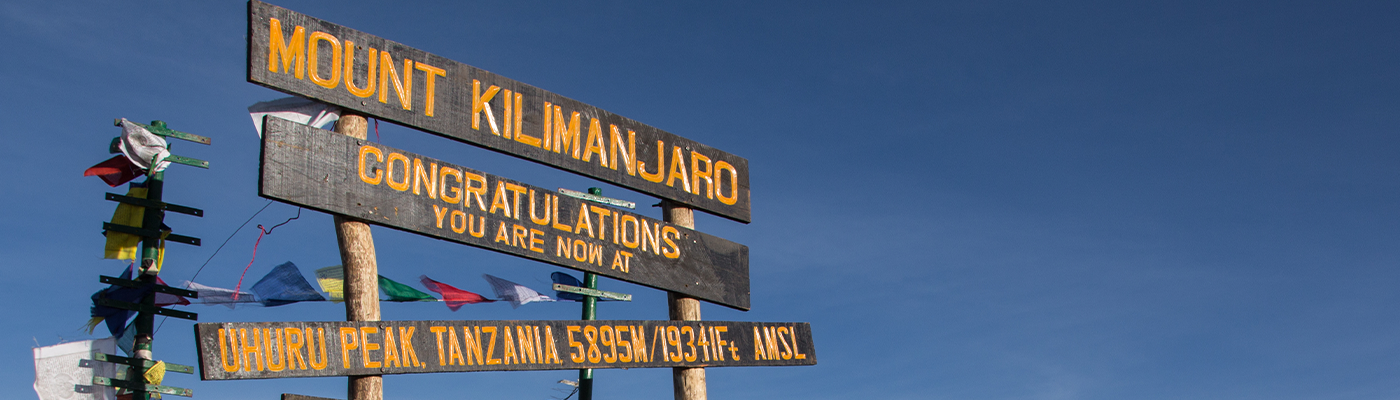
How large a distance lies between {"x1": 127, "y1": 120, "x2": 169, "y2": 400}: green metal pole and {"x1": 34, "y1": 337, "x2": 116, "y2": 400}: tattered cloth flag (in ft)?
0.68

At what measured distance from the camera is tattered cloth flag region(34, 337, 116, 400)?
29.4 feet

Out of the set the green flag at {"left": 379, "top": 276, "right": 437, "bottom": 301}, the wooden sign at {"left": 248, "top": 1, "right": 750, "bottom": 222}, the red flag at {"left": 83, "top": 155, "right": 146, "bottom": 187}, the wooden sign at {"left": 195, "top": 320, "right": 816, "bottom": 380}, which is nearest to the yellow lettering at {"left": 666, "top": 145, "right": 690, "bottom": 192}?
the wooden sign at {"left": 248, "top": 1, "right": 750, "bottom": 222}

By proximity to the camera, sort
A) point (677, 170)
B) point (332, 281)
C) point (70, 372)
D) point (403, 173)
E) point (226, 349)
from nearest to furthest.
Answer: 1. point (226, 349)
2. point (403, 173)
3. point (70, 372)
4. point (332, 281)
5. point (677, 170)

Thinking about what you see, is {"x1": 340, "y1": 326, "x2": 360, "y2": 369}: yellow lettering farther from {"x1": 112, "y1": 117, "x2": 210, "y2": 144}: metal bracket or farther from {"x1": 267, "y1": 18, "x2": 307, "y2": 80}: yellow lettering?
{"x1": 112, "y1": 117, "x2": 210, "y2": 144}: metal bracket

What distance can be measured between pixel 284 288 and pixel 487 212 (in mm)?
1905

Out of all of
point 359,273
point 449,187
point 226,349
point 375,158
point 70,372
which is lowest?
point 226,349

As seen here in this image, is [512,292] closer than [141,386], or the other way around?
[141,386]

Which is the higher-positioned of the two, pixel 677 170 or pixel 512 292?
pixel 677 170

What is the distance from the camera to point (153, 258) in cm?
980

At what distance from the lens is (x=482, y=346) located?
828 cm

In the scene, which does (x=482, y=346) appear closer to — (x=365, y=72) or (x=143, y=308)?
(x=365, y=72)

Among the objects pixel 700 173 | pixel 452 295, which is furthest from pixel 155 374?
pixel 700 173

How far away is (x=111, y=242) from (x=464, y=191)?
3.38 metres

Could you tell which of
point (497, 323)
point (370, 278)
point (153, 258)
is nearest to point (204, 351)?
point (370, 278)
